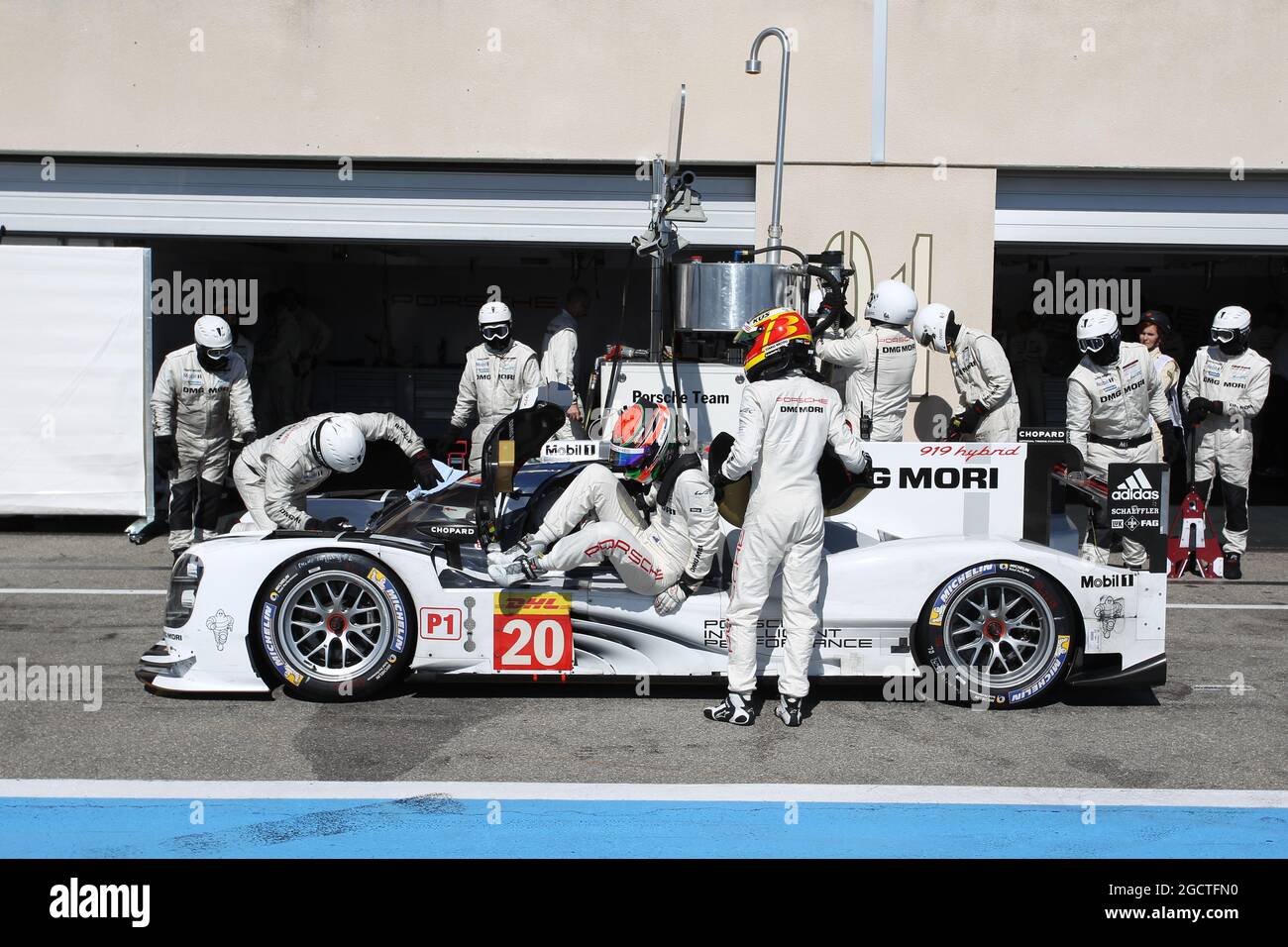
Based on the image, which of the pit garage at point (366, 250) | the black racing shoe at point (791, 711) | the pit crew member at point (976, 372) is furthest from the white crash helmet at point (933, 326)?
the black racing shoe at point (791, 711)

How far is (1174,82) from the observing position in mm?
11766

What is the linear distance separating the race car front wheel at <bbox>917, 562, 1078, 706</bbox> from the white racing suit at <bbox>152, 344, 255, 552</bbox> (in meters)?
5.76

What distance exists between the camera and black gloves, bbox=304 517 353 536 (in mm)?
6209

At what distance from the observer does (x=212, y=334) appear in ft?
31.2

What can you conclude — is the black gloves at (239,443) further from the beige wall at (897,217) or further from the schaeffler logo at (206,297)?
the schaeffler logo at (206,297)

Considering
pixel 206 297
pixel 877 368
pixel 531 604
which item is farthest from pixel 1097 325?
pixel 206 297

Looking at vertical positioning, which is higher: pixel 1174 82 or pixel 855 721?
pixel 1174 82

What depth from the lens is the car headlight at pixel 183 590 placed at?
598cm

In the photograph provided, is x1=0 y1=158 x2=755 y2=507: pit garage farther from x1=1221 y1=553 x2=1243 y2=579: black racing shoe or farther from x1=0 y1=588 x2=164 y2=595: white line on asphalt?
x1=1221 y1=553 x2=1243 y2=579: black racing shoe
